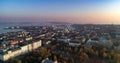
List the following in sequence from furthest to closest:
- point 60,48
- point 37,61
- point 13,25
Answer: point 13,25, point 60,48, point 37,61

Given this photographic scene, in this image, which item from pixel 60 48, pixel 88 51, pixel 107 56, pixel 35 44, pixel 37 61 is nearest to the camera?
pixel 37 61

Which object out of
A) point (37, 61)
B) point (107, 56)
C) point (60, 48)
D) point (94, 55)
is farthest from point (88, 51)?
point (37, 61)

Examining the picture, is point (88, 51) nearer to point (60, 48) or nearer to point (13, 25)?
point (60, 48)

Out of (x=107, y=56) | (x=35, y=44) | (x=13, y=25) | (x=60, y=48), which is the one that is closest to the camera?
(x=107, y=56)

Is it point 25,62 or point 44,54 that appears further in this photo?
point 44,54

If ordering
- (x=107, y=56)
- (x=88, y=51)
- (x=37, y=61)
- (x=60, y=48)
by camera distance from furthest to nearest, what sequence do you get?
(x=60, y=48), (x=88, y=51), (x=107, y=56), (x=37, y=61)

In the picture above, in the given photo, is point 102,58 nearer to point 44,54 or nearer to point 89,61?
point 89,61

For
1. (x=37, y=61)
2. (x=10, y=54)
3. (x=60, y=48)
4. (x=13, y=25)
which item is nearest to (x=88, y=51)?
(x=60, y=48)

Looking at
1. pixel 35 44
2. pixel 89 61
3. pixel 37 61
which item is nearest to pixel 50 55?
pixel 37 61

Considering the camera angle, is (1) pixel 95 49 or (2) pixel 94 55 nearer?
(2) pixel 94 55
